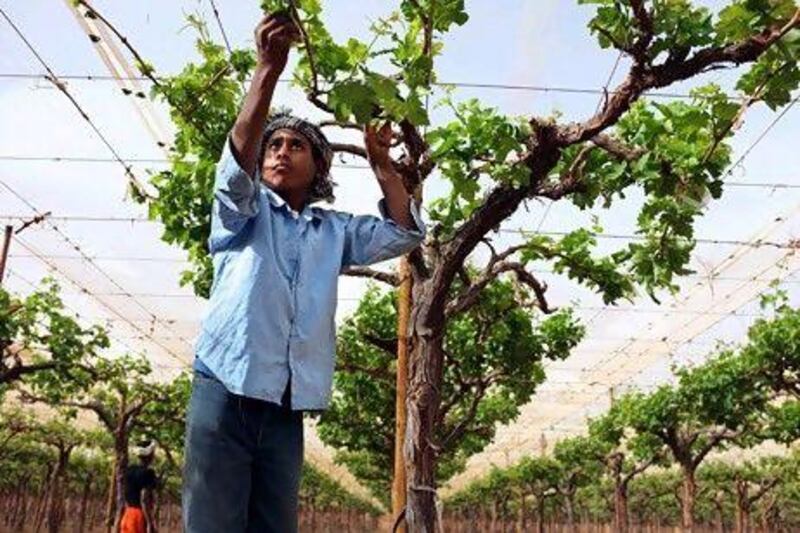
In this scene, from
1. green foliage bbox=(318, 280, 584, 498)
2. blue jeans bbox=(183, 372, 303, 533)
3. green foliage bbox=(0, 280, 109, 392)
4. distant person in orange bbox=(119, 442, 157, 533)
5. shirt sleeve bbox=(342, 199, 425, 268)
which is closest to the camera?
blue jeans bbox=(183, 372, 303, 533)

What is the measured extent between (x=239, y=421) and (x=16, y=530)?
40965mm

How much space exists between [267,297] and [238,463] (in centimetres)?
39

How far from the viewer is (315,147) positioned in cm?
228

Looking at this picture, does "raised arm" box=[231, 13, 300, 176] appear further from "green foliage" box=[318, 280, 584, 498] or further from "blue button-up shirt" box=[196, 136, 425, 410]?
"green foliage" box=[318, 280, 584, 498]

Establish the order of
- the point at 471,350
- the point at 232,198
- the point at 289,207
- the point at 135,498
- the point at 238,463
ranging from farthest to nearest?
the point at 471,350 → the point at 135,498 → the point at 289,207 → the point at 232,198 → the point at 238,463

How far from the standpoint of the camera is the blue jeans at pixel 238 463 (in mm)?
1789

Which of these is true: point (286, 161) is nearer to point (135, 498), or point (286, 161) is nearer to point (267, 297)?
point (267, 297)

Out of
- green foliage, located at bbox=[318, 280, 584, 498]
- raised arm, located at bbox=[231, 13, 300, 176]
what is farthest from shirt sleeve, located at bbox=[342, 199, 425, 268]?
green foliage, located at bbox=[318, 280, 584, 498]

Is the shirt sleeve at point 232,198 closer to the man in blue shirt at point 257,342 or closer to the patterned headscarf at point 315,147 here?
the man in blue shirt at point 257,342

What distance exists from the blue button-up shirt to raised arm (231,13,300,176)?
35 millimetres

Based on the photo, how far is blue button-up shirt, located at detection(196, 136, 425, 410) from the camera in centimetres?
189

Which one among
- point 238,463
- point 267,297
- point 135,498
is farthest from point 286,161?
point 135,498

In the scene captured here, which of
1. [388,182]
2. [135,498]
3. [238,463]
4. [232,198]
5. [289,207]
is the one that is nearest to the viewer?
[238,463]

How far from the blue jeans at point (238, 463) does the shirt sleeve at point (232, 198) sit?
37cm
